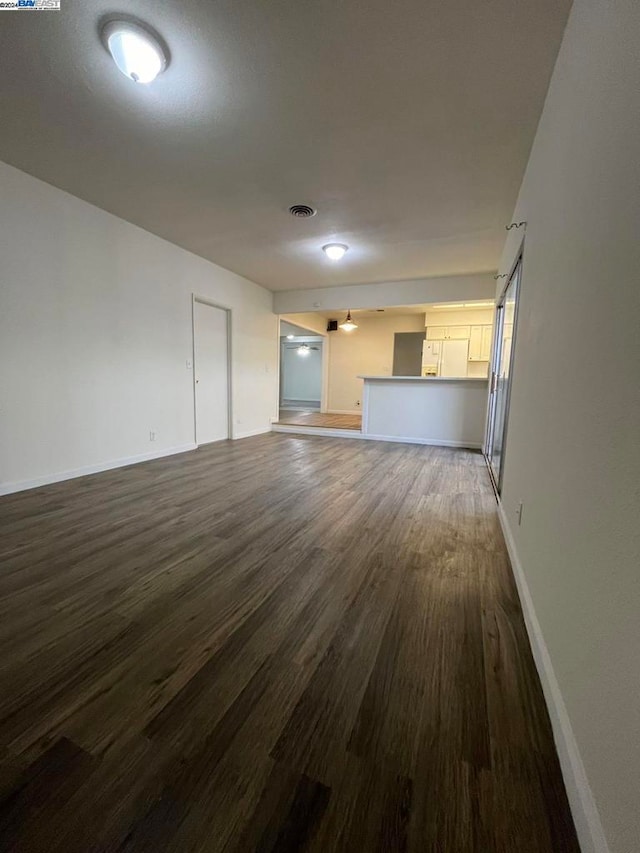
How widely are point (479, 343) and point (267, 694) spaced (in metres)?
7.26

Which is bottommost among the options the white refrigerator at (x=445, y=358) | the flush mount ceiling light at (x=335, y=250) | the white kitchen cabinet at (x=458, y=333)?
the white refrigerator at (x=445, y=358)

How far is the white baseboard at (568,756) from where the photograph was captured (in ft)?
2.42

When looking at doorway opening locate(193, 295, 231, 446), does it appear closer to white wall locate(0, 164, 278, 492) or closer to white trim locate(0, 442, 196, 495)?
white wall locate(0, 164, 278, 492)

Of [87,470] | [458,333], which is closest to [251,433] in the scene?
[87,470]

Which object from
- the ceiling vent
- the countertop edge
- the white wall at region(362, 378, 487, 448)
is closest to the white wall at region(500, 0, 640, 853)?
the ceiling vent

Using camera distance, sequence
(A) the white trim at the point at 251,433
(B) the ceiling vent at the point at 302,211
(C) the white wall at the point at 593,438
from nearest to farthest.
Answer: (C) the white wall at the point at 593,438 → (B) the ceiling vent at the point at 302,211 → (A) the white trim at the point at 251,433

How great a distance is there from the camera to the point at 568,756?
903mm

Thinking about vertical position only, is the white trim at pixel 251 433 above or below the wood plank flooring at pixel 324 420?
below

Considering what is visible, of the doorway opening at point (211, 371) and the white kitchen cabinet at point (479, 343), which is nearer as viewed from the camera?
the doorway opening at point (211, 371)

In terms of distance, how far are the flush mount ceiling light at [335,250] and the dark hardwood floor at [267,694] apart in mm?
3421

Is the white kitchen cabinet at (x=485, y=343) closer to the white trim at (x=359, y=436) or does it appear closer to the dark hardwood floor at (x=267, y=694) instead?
the white trim at (x=359, y=436)

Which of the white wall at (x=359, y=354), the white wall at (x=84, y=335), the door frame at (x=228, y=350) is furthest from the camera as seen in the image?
the white wall at (x=359, y=354)

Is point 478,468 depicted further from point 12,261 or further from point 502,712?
point 12,261

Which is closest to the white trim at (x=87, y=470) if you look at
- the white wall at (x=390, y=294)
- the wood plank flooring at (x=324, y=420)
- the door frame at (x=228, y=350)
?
the door frame at (x=228, y=350)
